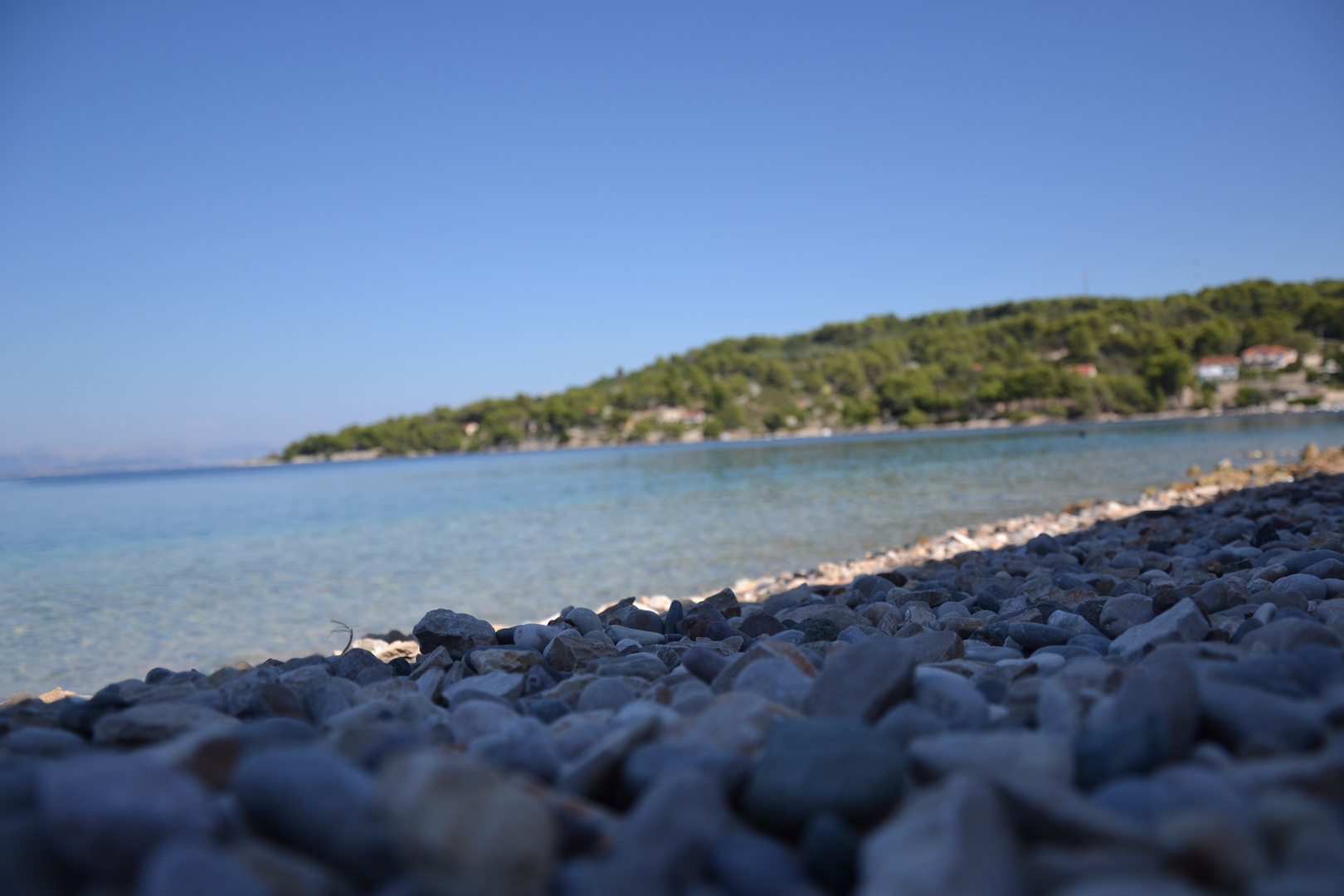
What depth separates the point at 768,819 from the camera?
117 centimetres

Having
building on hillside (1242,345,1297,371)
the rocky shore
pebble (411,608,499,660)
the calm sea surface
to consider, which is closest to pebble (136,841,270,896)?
the rocky shore

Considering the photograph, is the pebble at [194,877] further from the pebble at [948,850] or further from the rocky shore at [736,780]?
the pebble at [948,850]

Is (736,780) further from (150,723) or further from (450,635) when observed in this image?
(450,635)

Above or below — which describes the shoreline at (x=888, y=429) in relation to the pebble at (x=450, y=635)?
below

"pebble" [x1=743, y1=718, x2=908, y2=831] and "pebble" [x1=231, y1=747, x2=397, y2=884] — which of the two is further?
"pebble" [x1=743, y1=718, x2=908, y2=831]

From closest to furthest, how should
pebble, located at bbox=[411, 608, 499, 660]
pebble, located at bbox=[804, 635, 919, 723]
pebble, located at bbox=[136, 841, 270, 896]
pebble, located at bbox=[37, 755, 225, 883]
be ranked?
1. pebble, located at bbox=[136, 841, 270, 896]
2. pebble, located at bbox=[37, 755, 225, 883]
3. pebble, located at bbox=[804, 635, 919, 723]
4. pebble, located at bbox=[411, 608, 499, 660]

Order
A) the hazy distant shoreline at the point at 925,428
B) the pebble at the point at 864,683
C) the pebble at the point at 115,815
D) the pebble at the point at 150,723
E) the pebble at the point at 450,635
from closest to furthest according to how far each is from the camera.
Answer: the pebble at the point at 115,815, the pebble at the point at 864,683, the pebble at the point at 150,723, the pebble at the point at 450,635, the hazy distant shoreline at the point at 925,428

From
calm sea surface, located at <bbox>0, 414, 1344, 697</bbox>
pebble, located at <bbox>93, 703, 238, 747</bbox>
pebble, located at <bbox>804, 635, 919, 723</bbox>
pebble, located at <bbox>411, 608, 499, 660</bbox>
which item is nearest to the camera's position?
pebble, located at <bbox>804, 635, 919, 723</bbox>

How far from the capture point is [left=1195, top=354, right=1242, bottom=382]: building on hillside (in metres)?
60.9

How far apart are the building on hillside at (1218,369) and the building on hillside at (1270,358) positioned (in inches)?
34.1

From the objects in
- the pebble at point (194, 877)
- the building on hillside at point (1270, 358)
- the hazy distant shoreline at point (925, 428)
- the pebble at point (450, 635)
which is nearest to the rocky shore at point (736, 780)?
the pebble at point (194, 877)

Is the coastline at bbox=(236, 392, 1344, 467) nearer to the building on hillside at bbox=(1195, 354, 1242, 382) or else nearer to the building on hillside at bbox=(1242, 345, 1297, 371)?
the building on hillside at bbox=(1195, 354, 1242, 382)

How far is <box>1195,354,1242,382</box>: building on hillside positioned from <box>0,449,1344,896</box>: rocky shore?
71937 mm

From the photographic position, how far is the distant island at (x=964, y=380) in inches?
2323
